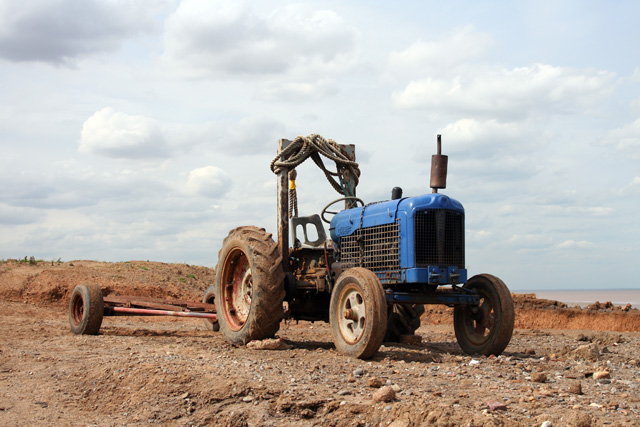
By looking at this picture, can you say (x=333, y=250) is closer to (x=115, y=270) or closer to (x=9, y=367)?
(x=9, y=367)

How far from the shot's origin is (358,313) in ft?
27.5

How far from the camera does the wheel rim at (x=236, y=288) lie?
10352mm

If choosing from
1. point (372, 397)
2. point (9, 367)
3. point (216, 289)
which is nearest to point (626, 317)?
point (216, 289)

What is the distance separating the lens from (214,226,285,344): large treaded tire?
362 inches

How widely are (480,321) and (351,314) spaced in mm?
2115

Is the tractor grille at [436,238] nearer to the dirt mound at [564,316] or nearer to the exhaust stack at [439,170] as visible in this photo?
the exhaust stack at [439,170]

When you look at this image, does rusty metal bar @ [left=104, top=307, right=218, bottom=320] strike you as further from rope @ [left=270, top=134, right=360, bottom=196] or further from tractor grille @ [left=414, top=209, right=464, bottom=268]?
tractor grille @ [left=414, top=209, right=464, bottom=268]

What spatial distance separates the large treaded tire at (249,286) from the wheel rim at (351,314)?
3.32 feet

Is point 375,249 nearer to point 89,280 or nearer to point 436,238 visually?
point 436,238

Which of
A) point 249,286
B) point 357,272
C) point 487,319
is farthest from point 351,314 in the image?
point 249,286

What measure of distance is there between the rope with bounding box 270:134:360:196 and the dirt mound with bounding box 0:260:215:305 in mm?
8959

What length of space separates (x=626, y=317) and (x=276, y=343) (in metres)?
12.0

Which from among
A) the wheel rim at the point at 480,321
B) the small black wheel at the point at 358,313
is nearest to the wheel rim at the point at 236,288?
the small black wheel at the point at 358,313

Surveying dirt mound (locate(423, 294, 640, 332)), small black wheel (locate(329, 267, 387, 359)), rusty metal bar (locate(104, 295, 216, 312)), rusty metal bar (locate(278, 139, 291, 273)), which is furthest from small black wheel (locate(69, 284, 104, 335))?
dirt mound (locate(423, 294, 640, 332))
